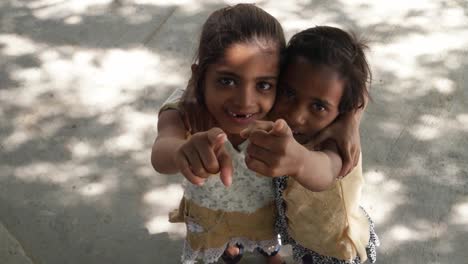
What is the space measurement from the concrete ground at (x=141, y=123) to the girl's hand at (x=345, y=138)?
3.14 feet

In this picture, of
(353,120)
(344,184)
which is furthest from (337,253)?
(353,120)

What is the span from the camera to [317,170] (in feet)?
3.95

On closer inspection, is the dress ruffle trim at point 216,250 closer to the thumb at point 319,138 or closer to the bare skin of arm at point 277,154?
the thumb at point 319,138

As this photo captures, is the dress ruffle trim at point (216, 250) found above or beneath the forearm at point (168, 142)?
beneath

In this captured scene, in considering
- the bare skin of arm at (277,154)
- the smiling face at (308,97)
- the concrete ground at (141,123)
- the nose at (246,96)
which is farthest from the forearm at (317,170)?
the concrete ground at (141,123)

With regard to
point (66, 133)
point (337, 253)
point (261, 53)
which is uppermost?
point (261, 53)

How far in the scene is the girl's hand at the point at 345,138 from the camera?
137 centimetres

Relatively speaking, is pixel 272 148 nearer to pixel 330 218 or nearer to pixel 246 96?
pixel 246 96

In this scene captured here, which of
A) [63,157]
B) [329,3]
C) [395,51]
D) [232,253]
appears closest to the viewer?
[232,253]

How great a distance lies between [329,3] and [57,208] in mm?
2021

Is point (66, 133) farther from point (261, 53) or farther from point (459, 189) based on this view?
point (459, 189)

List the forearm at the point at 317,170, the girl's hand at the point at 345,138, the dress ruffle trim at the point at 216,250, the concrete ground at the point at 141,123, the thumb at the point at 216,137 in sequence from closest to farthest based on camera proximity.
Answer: the thumb at the point at 216,137 → the forearm at the point at 317,170 → the girl's hand at the point at 345,138 → the dress ruffle trim at the point at 216,250 → the concrete ground at the point at 141,123

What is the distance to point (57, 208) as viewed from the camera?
235 centimetres

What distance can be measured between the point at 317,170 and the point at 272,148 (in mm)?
183
